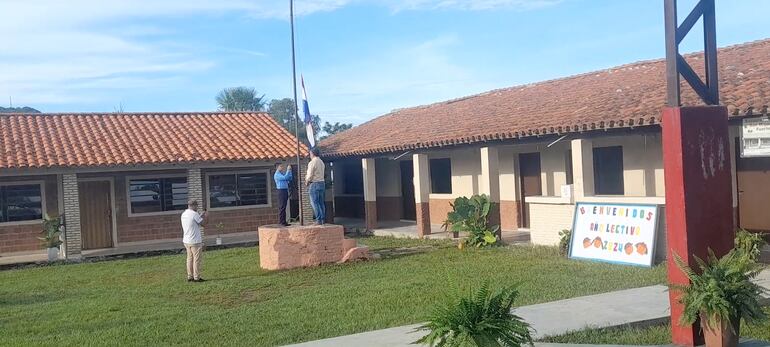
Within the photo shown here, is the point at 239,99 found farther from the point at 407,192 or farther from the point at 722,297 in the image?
the point at 722,297

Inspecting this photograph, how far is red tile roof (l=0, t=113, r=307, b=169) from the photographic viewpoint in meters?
18.9

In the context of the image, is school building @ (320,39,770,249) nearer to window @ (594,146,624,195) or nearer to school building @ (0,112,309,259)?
window @ (594,146,624,195)

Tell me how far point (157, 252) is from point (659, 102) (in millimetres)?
12903

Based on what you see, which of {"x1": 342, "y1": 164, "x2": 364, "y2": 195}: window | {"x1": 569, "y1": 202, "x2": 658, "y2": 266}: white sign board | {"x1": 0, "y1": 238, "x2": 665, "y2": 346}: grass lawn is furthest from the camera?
{"x1": 342, "y1": 164, "x2": 364, "y2": 195}: window

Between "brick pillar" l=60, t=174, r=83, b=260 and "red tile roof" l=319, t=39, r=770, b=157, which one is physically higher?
"red tile roof" l=319, t=39, r=770, b=157

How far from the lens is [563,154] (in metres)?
17.6

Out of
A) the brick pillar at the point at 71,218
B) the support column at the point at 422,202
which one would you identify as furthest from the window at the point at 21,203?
the support column at the point at 422,202

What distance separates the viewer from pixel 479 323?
5.55 m

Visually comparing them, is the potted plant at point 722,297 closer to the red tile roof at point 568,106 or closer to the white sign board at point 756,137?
the white sign board at point 756,137

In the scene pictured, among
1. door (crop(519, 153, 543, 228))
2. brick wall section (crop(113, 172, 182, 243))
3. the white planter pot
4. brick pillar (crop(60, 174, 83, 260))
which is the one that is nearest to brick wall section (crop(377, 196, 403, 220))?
door (crop(519, 153, 543, 228))

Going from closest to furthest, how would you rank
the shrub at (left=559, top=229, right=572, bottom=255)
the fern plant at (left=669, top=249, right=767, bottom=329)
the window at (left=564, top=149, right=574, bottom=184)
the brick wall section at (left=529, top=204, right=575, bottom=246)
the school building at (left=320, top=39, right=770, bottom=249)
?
1. the fern plant at (left=669, top=249, right=767, bottom=329)
2. the school building at (left=320, top=39, right=770, bottom=249)
3. the shrub at (left=559, top=229, right=572, bottom=255)
4. the brick wall section at (left=529, top=204, right=575, bottom=246)
5. the window at (left=564, top=149, right=574, bottom=184)

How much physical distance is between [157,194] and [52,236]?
3.41 metres

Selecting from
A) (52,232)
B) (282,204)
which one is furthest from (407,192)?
(52,232)

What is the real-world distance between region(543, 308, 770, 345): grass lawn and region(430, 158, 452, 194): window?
1418 centimetres
